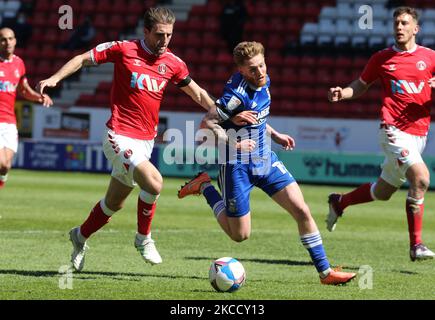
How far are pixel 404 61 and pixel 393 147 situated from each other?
94 centimetres

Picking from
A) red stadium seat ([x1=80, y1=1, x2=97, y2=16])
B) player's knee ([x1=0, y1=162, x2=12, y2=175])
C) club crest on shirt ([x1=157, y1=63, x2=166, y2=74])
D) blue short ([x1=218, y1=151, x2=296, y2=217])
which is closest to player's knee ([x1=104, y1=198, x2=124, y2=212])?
blue short ([x1=218, y1=151, x2=296, y2=217])

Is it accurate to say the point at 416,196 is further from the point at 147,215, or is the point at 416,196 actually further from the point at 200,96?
the point at 147,215

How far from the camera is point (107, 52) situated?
9148mm

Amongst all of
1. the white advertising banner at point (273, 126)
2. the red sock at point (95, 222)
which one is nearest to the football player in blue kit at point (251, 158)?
the red sock at point (95, 222)

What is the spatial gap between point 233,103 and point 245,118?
17cm

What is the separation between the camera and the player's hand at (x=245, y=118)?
804 centimetres

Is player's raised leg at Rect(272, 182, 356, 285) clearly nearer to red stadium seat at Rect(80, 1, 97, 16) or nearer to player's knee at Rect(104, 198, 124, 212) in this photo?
player's knee at Rect(104, 198, 124, 212)

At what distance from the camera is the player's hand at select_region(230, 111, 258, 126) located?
8.04 meters

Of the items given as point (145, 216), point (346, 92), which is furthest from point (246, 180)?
point (346, 92)

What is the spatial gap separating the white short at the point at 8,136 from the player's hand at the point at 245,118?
6535mm

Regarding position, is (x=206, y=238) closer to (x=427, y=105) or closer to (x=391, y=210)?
(x=427, y=105)

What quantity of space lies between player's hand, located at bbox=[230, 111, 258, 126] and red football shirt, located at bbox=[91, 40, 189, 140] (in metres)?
1.32

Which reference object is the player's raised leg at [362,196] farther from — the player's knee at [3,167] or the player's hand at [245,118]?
the player's knee at [3,167]
